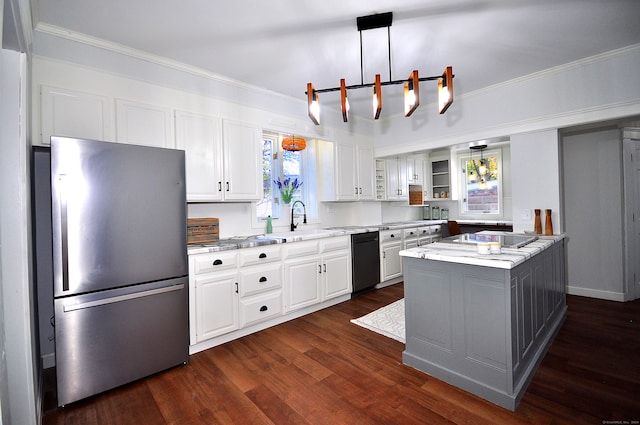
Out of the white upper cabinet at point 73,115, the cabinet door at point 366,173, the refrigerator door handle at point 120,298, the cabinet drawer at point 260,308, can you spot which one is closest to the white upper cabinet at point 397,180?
the cabinet door at point 366,173

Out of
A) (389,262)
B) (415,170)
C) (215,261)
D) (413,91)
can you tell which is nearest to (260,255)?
(215,261)

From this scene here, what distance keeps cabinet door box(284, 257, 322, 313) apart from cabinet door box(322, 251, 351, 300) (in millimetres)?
118

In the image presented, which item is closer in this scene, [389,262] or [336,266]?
[336,266]

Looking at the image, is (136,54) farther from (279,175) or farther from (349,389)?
(349,389)

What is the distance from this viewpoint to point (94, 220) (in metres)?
2.03

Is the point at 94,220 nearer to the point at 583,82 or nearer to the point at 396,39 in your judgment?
the point at 396,39

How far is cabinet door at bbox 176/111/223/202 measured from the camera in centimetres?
283

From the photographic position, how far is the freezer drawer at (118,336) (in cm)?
195

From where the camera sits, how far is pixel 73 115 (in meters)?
2.33

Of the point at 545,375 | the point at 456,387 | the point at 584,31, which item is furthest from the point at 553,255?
the point at 584,31

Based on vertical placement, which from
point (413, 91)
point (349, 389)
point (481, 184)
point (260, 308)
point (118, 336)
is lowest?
point (349, 389)

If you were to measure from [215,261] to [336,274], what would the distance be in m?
1.62

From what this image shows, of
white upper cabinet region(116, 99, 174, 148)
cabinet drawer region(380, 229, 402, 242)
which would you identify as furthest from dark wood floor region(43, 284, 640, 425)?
white upper cabinet region(116, 99, 174, 148)

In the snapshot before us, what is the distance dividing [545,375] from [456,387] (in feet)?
2.31
